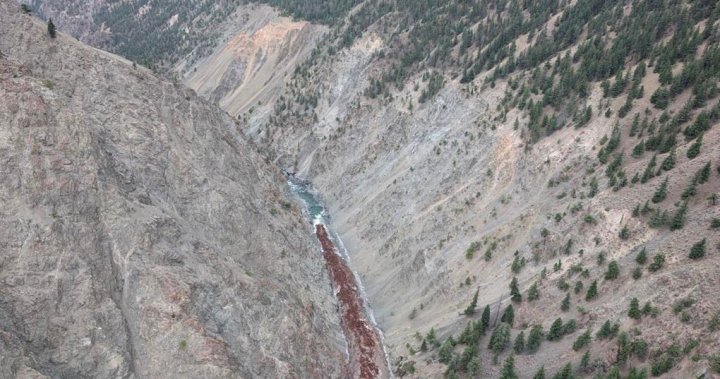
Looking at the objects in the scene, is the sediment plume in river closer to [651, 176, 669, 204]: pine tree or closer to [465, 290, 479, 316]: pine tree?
[465, 290, 479, 316]: pine tree

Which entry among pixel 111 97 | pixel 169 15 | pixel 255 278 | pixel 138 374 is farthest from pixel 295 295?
pixel 169 15

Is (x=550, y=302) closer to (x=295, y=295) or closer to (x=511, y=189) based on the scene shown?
(x=511, y=189)

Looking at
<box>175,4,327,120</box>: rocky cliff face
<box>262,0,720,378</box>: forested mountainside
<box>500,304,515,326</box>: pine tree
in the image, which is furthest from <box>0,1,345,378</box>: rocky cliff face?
<box>175,4,327,120</box>: rocky cliff face

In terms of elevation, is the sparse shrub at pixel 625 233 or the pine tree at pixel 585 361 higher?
the sparse shrub at pixel 625 233

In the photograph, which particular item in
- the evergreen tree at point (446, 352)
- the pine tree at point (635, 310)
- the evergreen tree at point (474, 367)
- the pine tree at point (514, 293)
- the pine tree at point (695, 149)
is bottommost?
the evergreen tree at point (446, 352)

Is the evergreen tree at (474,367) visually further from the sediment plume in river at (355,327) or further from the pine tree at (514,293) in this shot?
the sediment plume in river at (355,327)

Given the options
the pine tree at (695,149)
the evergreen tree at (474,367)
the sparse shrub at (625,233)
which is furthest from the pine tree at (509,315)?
the pine tree at (695,149)
